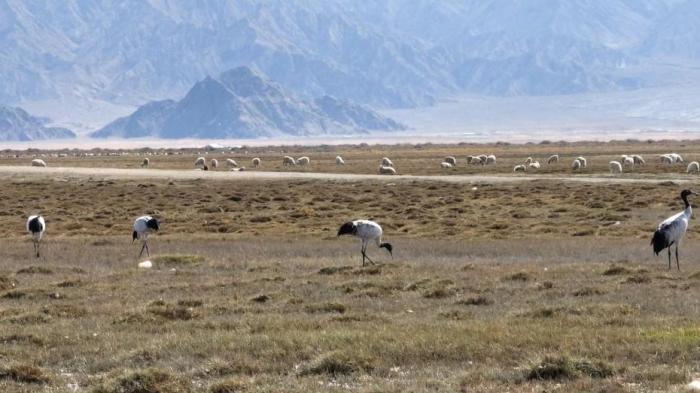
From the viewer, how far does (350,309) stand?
1798 centimetres

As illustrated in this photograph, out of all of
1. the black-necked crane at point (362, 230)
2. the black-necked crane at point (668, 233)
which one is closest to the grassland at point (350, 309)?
the black-necked crane at point (668, 233)

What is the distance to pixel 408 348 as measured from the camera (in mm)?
14094

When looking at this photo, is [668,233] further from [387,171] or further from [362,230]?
[387,171]

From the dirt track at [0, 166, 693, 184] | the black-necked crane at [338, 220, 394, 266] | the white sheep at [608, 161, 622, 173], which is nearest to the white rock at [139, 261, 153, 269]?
the black-necked crane at [338, 220, 394, 266]

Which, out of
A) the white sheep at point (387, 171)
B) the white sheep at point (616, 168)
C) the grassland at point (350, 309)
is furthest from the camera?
the white sheep at point (387, 171)

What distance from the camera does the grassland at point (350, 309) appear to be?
12.9m

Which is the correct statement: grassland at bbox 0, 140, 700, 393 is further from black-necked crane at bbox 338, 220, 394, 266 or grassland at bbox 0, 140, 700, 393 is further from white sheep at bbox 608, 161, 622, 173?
white sheep at bbox 608, 161, 622, 173

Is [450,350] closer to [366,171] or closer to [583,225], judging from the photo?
[583,225]

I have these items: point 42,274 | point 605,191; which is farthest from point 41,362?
point 605,191

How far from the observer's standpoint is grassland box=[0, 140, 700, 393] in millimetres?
12875

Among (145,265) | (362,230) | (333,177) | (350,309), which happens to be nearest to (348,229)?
(362,230)

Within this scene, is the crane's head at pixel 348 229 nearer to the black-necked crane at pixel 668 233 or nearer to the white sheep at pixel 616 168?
the black-necked crane at pixel 668 233

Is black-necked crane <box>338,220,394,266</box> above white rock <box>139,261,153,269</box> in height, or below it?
above

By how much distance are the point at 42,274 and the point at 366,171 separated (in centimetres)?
6498
